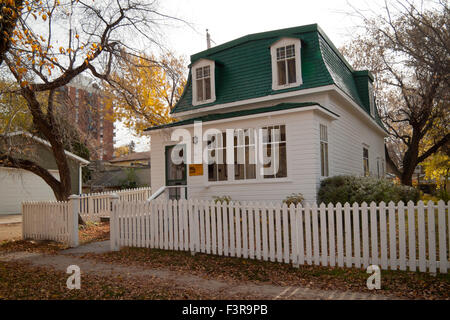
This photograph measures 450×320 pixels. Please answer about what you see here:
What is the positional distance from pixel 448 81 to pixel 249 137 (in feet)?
20.9

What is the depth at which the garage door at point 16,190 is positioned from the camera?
21328 mm

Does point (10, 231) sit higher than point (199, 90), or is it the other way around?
point (199, 90)

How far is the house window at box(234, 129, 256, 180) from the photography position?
12.3 meters

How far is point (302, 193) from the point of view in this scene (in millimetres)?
11273

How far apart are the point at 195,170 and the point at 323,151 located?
462 cm

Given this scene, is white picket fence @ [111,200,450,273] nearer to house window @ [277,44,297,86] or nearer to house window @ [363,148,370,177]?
house window @ [277,44,297,86]

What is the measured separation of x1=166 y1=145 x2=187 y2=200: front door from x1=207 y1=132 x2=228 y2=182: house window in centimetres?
123

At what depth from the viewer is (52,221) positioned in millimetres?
10914

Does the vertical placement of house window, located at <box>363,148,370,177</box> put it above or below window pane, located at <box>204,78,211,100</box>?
below

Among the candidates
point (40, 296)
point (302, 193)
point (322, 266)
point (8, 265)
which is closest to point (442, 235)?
point (322, 266)

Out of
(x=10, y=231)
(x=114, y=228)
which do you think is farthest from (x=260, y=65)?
(x=10, y=231)

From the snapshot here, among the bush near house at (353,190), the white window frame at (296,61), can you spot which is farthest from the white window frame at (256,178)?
the white window frame at (296,61)

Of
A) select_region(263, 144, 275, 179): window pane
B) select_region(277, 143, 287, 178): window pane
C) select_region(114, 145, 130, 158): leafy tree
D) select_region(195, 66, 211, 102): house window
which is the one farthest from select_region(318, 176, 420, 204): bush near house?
select_region(114, 145, 130, 158): leafy tree

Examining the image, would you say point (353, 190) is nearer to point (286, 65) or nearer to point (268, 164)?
point (268, 164)
